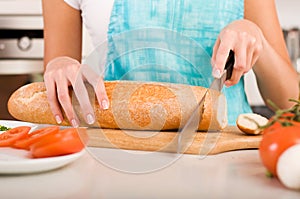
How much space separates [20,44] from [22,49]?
3 centimetres

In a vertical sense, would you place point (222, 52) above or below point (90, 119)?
above

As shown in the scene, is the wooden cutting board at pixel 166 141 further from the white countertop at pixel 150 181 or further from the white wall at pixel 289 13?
the white wall at pixel 289 13

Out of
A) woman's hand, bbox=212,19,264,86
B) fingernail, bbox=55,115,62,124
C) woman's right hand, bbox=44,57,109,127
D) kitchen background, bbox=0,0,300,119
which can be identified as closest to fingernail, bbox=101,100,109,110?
woman's right hand, bbox=44,57,109,127

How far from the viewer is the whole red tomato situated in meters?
0.67

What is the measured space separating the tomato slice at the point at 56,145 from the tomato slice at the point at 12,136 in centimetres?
8

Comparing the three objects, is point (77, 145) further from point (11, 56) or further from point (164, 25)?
point (11, 56)

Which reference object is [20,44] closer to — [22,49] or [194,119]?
[22,49]

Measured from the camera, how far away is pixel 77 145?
2.45 ft

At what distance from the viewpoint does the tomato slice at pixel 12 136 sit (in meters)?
0.81

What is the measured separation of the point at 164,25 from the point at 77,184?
2.25ft

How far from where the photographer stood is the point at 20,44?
2279 millimetres

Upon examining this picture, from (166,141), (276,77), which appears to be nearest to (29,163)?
(166,141)

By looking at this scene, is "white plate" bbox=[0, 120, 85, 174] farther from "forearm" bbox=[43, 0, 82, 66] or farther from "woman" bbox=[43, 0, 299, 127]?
"forearm" bbox=[43, 0, 82, 66]

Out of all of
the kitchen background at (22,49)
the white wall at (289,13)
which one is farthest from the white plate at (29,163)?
the white wall at (289,13)
